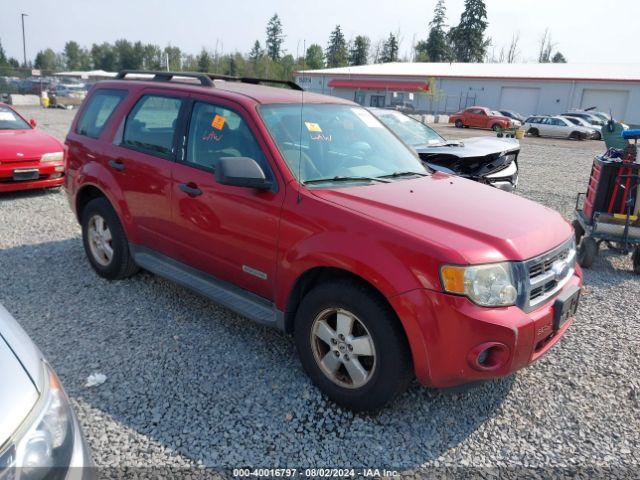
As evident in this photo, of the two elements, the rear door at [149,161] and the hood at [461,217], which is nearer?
the hood at [461,217]

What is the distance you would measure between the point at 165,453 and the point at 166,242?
1.89 metres

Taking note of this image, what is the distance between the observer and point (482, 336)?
254 centimetres

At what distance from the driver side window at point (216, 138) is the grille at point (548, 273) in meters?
1.80

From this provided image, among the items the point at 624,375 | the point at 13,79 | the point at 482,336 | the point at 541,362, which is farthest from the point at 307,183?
the point at 13,79

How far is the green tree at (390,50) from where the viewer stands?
9275 cm

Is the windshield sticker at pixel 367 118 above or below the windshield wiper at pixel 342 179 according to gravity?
above

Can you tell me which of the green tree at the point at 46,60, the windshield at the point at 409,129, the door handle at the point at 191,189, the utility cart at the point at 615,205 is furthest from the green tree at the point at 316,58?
the door handle at the point at 191,189

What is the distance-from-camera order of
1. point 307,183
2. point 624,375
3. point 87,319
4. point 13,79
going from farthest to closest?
point 13,79 < point 87,319 < point 624,375 < point 307,183

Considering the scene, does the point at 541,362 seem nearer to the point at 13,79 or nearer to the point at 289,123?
the point at 289,123

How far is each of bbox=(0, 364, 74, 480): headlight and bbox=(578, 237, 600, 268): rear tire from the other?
578 centimetres

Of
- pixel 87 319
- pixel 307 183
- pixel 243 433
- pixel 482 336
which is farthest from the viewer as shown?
pixel 87 319

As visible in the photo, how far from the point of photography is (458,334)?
254 centimetres

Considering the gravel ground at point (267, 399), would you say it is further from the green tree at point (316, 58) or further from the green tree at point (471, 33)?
the green tree at point (471, 33)

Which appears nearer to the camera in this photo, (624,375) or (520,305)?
(520,305)
